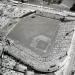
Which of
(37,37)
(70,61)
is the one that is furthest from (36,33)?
(70,61)

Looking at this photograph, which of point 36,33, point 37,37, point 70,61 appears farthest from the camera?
point 36,33

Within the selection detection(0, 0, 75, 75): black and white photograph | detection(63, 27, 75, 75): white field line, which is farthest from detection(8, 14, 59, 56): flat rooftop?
detection(63, 27, 75, 75): white field line

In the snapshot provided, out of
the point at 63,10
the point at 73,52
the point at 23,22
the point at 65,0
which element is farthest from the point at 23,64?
the point at 65,0

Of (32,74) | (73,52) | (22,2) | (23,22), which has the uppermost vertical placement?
(22,2)

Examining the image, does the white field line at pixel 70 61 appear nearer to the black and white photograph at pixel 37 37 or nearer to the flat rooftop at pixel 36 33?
the black and white photograph at pixel 37 37

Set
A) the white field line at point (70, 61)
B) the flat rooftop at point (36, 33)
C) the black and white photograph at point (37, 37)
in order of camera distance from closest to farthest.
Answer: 1. the white field line at point (70, 61)
2. the black and white photograph at point (37, 37)
3. the flat rooftop at point (36, 33)

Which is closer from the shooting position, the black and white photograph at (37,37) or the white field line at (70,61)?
the white field line at (70,61)

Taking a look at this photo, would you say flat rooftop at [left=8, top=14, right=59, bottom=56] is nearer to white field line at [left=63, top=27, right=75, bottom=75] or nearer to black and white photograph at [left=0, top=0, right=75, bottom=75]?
black and white photograph at [left=0, top=0, right=75, bottom=75]

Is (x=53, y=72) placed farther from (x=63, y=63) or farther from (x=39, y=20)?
(x=39, y=20)

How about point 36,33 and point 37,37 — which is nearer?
point 37,37

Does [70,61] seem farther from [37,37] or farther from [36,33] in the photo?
[36,33]

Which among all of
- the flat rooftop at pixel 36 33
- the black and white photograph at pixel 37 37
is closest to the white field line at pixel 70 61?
the black and white photograph at pixel 37 37
